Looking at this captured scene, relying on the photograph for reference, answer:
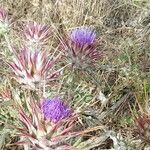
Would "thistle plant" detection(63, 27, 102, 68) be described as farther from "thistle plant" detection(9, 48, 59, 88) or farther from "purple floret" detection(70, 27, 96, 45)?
"thistle plant" detection(9, 48, 59, 88)

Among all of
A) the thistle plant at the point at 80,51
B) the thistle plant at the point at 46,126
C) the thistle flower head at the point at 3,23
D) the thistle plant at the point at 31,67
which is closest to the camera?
the thistle plant at the point at 46,126

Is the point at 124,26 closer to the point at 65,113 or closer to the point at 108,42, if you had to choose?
the point at 108,42

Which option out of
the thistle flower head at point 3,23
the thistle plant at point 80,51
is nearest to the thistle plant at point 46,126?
the thistle plant at point 80,51

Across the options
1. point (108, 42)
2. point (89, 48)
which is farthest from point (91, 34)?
point (108, 42)

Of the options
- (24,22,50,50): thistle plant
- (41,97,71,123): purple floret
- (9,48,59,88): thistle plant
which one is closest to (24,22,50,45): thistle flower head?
(24,22,50,50): thistle plant

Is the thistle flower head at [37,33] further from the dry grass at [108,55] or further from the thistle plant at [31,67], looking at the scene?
the thistle plant at [31,67]

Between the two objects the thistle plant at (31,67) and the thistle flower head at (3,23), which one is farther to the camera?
the thistle flower head at (3,23)
